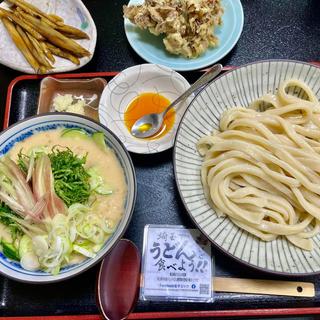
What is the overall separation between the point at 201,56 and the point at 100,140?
3.00ft

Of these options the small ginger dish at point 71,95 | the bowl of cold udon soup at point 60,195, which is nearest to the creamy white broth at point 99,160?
the bowl of cold udon soup at point 60,195

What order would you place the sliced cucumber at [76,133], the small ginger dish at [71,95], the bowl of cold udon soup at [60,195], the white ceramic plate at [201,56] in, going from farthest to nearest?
the white ceramic plate at [201,56] < the small ginger dish at [71,95] < the sliced cucumber at [76,133] < the bowl of cold udon soup at [60,195]

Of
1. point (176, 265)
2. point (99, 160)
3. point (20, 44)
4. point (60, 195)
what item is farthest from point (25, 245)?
point (20, 44)

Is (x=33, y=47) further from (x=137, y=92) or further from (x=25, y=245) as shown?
(x=25, y=245)

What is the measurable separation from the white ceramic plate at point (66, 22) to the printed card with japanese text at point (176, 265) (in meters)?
1.17

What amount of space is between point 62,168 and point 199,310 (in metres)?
0.90

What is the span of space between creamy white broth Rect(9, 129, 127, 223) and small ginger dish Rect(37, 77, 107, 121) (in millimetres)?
360

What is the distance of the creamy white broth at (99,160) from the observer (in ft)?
5.76

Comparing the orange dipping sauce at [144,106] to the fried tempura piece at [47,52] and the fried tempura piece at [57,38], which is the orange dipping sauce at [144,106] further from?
the fried tempura piece at [47,52]

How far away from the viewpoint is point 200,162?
1.99m

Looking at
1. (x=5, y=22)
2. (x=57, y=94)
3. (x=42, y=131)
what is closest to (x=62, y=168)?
(x=42, y=131)

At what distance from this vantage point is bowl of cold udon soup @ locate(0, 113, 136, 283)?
1620mm

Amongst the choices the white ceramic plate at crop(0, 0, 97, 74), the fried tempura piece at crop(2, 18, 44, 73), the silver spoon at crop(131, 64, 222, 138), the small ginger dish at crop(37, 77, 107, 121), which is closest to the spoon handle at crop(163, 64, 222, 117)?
the silver spoon at crop(131, 64, 222, 138)

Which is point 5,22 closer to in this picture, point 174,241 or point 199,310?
point 174,241
